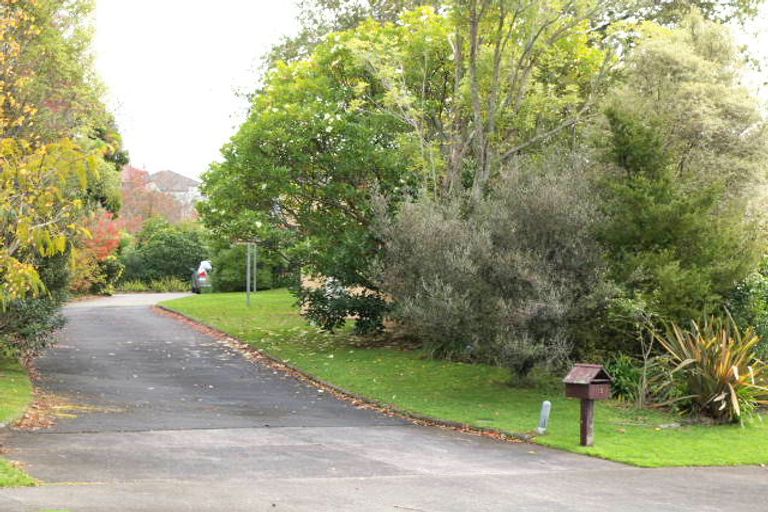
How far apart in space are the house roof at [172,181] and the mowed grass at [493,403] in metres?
87.0

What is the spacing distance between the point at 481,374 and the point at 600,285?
4.07m

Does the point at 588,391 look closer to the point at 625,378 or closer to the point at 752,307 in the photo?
the point at 625,378

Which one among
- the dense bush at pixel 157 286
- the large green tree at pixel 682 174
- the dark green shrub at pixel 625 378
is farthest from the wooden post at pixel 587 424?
the dense bush at pixel 157 286

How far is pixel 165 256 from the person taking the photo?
1905 inches

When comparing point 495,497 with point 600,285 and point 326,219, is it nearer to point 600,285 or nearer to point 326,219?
point 600,285

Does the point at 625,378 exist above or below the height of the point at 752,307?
below

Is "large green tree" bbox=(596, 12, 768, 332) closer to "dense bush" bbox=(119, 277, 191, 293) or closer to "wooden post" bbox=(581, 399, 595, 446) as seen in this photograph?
"wooden post" bbox=(581, 399, 595, 446)

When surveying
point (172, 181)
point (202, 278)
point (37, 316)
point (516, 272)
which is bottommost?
point (37, 316)

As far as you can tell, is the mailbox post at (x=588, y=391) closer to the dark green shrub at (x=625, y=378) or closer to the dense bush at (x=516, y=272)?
the dense bush at (x=516, y=272)

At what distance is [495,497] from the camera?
8578 millimetres

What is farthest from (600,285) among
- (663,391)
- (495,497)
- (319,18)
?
(319,18)

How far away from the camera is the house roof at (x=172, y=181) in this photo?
353ft

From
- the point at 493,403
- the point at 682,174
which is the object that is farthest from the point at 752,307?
the point at 493,403

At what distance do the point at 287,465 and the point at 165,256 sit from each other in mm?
40001
